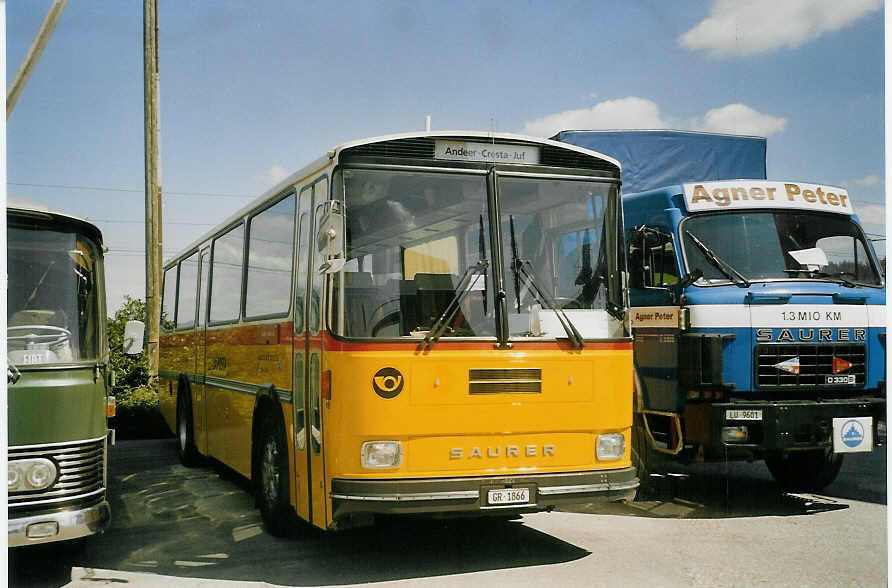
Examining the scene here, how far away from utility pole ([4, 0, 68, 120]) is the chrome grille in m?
3.87

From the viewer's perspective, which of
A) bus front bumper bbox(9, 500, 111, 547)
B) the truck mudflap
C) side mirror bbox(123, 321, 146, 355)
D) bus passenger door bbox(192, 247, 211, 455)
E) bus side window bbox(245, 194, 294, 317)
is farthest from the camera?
bus passenger door bbox(192, 247, 211, 455)

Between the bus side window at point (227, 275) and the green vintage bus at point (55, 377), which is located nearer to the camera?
the green vintage bus at point (55, 377)

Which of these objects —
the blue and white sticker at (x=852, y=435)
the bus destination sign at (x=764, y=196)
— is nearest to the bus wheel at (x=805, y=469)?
the blue and white sticker at (x=852, y=435)

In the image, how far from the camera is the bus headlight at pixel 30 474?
579 centimetres

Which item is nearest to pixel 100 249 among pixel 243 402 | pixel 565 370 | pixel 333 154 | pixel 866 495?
pixel 333 154

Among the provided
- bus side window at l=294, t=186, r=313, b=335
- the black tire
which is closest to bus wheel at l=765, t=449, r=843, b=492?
the black tire

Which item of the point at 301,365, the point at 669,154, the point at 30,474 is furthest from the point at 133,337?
the point at 669,154

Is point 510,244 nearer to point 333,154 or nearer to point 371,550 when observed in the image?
point 333,154

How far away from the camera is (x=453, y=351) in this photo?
6500 millimetres

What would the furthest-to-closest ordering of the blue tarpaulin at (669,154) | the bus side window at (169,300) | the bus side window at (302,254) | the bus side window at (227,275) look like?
1. the bus side window at (169,300)
2. the blue tarpaulin at (669,154)
3. the bus side window at (227,275)
4. the bus side window at (302,254)

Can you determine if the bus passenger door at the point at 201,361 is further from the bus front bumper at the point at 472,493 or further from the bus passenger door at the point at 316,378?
the bus front bumper at the point at 472,493

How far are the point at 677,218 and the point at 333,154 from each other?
12.8 ft

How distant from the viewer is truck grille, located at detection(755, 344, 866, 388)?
28.2 ft

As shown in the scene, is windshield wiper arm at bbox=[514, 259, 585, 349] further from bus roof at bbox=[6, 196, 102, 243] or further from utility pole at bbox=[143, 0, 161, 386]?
utility pole at bbox=[143, 0, 161, 386]
